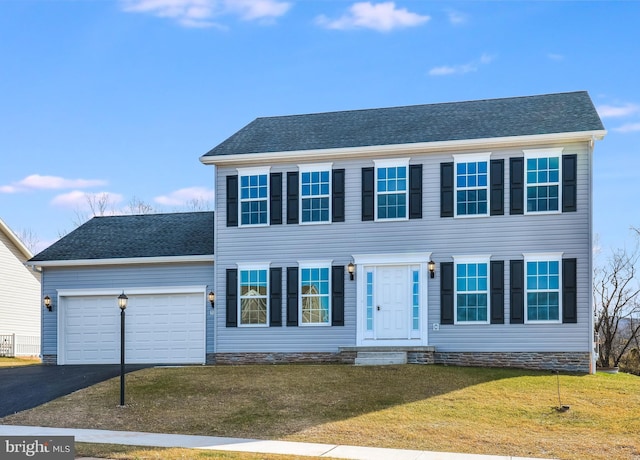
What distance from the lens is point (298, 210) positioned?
2227 cm

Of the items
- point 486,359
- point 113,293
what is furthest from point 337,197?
point 113,293

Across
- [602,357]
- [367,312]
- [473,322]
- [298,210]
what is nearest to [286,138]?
[298,210]

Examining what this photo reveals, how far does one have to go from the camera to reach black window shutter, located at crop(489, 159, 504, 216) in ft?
68.5

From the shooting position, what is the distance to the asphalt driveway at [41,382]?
17.2m

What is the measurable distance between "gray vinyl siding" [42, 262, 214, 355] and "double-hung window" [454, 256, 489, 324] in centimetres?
702

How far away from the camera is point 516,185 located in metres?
20.8

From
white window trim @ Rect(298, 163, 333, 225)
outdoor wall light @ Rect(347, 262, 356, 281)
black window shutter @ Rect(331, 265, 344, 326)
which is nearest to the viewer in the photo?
outdoor wall light @ Rect(347, 262, 356, 281)

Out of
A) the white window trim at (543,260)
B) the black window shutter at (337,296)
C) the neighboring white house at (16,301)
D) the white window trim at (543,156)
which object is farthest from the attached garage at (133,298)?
the neighboring white house at (16,301)

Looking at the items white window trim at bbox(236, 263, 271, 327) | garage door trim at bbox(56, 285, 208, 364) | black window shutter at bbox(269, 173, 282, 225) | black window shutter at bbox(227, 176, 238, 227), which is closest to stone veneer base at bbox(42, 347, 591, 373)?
white window trim at bbox(236, 263, 271, 327)

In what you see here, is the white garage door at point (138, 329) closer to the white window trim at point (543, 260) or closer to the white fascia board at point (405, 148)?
the white fascia board at point (405, 148)

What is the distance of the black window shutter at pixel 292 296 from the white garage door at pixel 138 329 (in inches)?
113

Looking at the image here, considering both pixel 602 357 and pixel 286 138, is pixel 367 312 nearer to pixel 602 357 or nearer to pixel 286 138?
pixel 286 138

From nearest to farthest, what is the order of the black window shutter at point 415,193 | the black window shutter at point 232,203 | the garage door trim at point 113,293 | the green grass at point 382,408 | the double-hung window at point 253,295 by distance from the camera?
the green grass at point 382,408, the black window shutter at point 415,193, the double-hung window at point 253,295, the black window shutter at point 232,203, the garage door trim at point 113,293

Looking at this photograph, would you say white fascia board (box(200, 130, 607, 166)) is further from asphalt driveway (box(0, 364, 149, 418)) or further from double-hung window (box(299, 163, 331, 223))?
asphalt driveway (box(0, 364, 149, 418))
